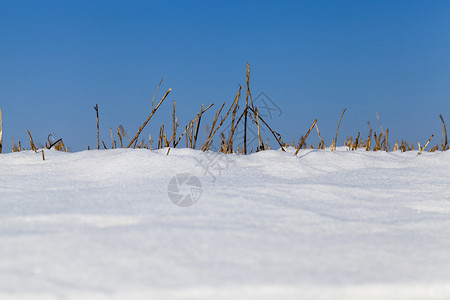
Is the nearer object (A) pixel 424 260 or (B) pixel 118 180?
(A) pixel 424 260

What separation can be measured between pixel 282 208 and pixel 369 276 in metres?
0.45

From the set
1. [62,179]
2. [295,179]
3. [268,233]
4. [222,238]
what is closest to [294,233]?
[268,233]

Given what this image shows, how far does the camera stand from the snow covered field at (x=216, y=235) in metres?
0.84

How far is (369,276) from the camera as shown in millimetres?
889

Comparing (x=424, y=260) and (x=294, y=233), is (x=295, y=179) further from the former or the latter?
(x=424, y=260)
